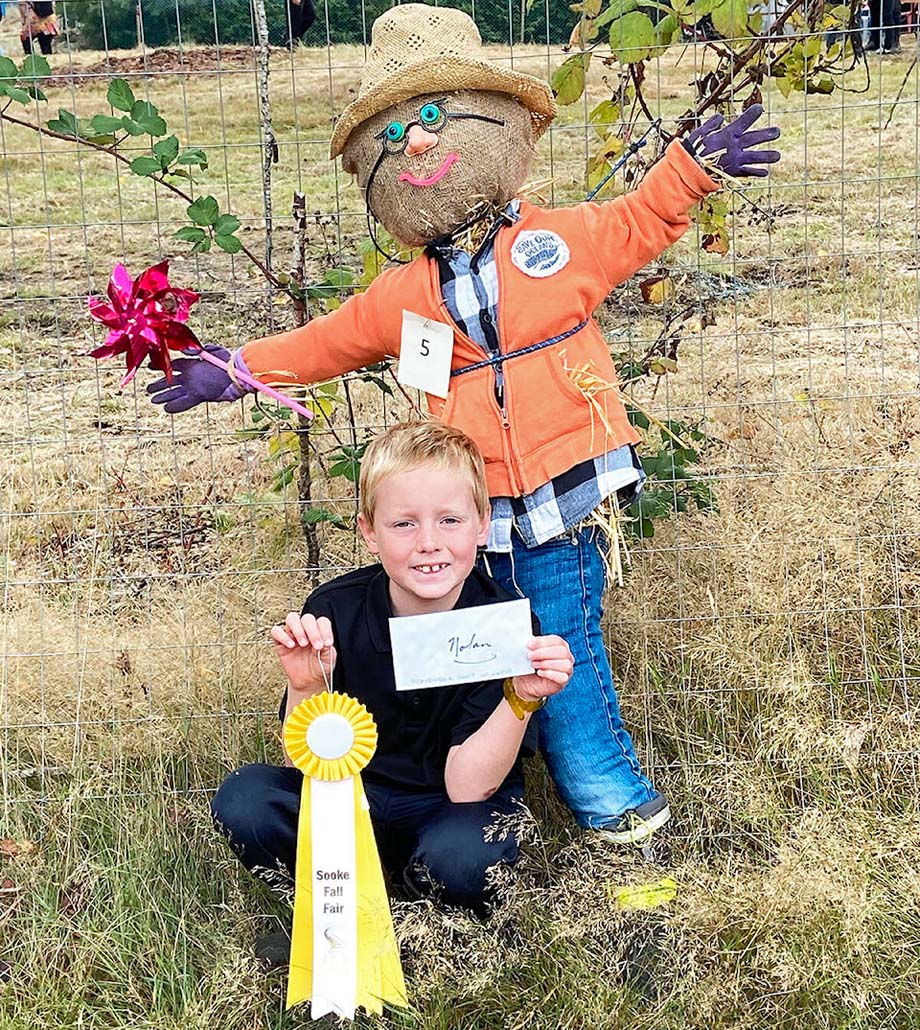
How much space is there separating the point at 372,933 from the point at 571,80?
5.59 feet

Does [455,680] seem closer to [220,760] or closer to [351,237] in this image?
[220,760]

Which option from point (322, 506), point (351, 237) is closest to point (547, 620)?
point (322, 506)

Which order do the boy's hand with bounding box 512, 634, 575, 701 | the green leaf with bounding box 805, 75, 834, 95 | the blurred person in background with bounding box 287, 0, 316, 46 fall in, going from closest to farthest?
the boy's hand with bounding box 512, 634, 575, 701 < the green leaf with bounding box 805, 75, 834, 95 < the blurred person in background with bounding box 287, 0, 316, 46

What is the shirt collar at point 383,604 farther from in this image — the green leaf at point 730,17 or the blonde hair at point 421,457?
the green leaf at point 730,17

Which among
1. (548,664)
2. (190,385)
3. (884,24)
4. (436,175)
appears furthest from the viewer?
(884,24)

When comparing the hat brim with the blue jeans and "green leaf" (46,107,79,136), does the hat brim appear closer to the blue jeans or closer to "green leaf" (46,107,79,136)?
"green leaf" (46,107,79,136)

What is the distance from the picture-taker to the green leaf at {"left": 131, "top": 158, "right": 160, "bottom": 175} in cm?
251

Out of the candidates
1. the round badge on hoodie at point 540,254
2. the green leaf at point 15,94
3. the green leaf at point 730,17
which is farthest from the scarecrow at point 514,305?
the green leaf at point 15,94

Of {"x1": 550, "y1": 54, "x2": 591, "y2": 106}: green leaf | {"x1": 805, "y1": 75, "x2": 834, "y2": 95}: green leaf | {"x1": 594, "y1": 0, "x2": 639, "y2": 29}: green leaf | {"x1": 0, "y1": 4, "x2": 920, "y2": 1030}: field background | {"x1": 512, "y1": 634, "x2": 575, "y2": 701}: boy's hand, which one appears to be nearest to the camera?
{"x1": 512, "y1": 634, "x2": 575, "y2": 701}: boy's hand

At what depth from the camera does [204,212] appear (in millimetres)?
2627

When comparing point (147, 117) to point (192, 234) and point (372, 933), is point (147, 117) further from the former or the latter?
point (372, 933)

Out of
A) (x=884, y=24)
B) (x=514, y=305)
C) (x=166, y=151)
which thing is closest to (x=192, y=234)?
(x=166, y=151)

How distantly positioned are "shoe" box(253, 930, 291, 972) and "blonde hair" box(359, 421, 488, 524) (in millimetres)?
741

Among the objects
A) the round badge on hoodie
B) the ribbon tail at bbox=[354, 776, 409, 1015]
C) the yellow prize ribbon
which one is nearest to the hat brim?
the round badge on hoodie
